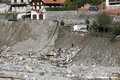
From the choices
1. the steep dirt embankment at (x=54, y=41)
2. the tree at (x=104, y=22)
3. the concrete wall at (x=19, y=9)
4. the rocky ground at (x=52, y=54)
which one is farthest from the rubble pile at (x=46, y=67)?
the concrete wall at (x=19, y=9)

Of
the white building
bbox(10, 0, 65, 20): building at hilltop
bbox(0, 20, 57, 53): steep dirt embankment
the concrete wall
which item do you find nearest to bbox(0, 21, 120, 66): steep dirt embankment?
bbox(0, 20, 57, 53): steep dirt embankment

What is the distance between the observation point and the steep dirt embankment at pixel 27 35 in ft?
224

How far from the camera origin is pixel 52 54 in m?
62.5

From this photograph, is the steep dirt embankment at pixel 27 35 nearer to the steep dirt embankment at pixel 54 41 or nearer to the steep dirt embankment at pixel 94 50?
the steep dirt embankment at pixel 54 41

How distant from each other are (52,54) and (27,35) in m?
12.6

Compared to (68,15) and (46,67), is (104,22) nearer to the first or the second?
(68,15)

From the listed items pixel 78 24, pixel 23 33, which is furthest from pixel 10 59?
pixel 78 24

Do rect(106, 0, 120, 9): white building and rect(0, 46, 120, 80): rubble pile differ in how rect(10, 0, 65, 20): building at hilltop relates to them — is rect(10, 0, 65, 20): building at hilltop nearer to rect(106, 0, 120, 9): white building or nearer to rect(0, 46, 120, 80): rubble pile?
rect(106, 0, 120, 9): white building

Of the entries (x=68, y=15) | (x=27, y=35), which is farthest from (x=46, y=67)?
(x=68, y=15)

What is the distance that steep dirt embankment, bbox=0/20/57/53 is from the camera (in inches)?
2682

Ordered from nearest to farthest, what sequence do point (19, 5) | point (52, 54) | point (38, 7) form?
1. point (52, 54)
2. point (38, 7)
3. point (19, 5)

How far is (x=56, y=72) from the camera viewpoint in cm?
5038

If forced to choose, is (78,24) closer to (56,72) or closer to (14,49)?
(14,49)

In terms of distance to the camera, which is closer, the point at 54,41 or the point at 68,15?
the point at 54,41
